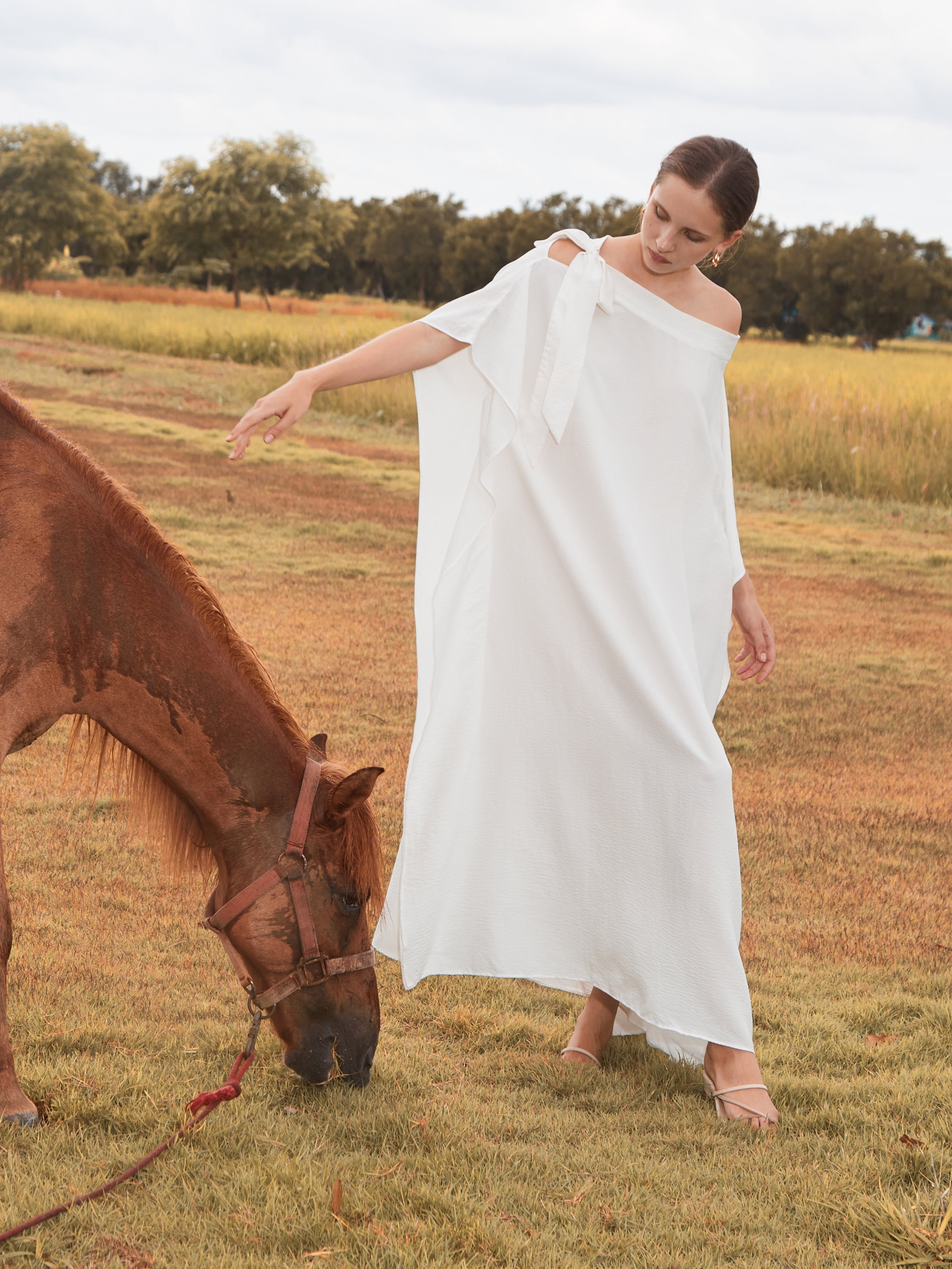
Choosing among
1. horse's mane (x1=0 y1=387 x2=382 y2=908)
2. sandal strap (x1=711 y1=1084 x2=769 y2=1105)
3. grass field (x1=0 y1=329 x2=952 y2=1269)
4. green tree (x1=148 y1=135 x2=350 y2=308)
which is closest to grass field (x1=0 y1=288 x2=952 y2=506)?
grass field (x1=0 y1=329 x2=952 y2=1269)

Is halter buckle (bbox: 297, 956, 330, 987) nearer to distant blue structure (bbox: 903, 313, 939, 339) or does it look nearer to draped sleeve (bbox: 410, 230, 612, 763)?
draped sleeve (bbox: 410, 230, 612, 763)

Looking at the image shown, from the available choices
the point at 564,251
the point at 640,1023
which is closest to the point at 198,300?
the point at 564,251

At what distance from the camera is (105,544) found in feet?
7.59

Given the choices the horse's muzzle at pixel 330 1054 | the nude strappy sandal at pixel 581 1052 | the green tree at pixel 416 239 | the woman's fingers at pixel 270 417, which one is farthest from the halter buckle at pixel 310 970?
the green tree at pixel 416 239

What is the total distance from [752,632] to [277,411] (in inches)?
54.0

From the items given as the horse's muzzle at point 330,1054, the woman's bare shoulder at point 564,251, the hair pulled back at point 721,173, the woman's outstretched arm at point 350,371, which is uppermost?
the hair pulled back at point 721,173

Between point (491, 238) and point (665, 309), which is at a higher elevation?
point (491, 238)

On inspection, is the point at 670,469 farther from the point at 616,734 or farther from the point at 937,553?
the point at 937,553

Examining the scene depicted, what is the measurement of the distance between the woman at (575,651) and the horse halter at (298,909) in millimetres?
251

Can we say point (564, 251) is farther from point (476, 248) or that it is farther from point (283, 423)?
point (476, 248)

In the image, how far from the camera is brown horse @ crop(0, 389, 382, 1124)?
227 centimetres

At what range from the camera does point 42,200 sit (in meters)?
53.1

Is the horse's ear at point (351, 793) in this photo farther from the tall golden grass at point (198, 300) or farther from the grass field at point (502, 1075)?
the tall golden grass at point (198, 300)

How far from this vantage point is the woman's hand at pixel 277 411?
82.9 inches
